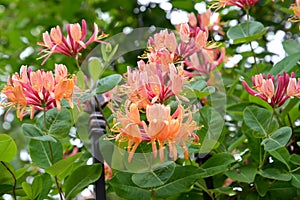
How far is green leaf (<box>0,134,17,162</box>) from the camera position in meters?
0.67

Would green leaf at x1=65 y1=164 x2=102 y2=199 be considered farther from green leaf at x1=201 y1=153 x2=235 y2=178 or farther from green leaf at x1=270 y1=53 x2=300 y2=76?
green leaf at x1=270 y1=53 x2=300 y2=76

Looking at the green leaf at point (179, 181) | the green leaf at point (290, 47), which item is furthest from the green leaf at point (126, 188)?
the green leaf at point (290, 47)

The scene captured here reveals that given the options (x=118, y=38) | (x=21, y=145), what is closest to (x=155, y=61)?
(x=118, y=38)

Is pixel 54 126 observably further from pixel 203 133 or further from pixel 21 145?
pixel 21 145

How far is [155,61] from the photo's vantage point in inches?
23.9

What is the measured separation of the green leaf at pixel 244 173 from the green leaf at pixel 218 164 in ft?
0.08

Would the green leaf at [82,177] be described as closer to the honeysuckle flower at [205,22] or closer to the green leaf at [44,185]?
the green leaf at [44,185]

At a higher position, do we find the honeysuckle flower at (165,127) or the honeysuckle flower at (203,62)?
the honeysuckle flower at (165,127)

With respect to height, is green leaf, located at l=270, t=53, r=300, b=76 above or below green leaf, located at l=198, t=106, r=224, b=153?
above

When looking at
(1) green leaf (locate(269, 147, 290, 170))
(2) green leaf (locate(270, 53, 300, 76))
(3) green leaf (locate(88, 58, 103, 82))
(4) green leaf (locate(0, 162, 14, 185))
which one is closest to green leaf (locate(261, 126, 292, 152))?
(1) green leaf (locate(269, 147, 290, 170))

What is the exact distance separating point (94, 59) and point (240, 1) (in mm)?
272

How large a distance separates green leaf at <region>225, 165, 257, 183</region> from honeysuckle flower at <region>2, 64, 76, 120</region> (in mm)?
237

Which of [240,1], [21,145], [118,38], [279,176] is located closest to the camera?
[279,176]

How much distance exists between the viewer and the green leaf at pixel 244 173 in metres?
0.68
